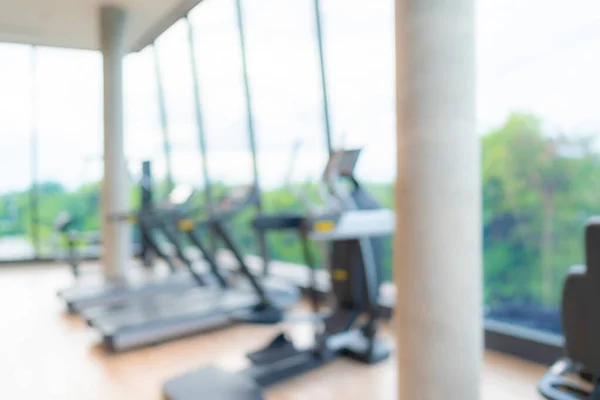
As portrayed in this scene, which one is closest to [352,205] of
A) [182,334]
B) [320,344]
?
[320,344]

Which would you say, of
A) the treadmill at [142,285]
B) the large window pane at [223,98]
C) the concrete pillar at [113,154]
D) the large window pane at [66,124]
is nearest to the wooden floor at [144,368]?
the treadmill at [142,285]

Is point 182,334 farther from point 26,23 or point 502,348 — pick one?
point 26,23

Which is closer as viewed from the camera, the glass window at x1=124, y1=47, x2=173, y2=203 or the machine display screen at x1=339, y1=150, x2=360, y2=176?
the machine display screen at x1=339, y1=150, x2=360, y2=176

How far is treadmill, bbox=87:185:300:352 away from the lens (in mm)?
3729

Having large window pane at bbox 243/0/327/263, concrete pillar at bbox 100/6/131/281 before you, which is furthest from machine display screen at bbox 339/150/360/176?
concrete pillar at bbox 100/6/131/281

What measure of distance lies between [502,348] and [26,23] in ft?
23.9

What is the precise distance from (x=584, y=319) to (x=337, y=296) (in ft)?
5.76

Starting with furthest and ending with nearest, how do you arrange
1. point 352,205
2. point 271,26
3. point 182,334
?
1. point 271,26
2. point 182,334
3. point 352,205

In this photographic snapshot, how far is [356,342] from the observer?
3414 mm

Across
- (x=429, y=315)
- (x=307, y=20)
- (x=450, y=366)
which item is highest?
(x=307, y=20)

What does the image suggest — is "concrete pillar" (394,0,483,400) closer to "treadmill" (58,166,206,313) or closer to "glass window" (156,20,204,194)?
"treadmill" (58,166,206,313)

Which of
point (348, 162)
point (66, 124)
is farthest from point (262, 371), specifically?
point (66, 124)

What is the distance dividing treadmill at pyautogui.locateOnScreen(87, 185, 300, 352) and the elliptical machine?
189 centimetres

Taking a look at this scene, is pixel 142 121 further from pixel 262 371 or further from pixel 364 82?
pixel 262 371
